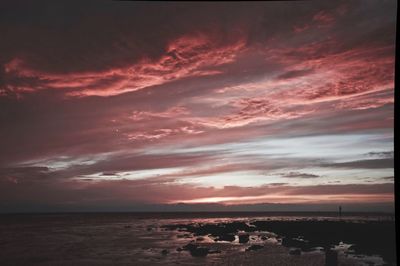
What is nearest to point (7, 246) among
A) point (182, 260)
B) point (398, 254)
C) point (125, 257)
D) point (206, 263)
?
point (125, 257)

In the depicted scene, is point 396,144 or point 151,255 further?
point 151,255

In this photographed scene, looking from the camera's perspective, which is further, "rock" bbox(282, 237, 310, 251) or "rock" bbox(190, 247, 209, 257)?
"rock" bbox(282, 237, 310, 251)

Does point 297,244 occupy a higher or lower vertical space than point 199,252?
higher

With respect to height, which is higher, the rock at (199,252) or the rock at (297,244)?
the rock at (297,244)

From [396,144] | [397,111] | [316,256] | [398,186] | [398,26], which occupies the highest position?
[398,26]

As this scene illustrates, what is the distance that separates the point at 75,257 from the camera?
13.7m

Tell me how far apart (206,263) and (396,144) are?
10.7m

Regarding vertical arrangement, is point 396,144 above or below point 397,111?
below

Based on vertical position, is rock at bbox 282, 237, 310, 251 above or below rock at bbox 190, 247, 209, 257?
above

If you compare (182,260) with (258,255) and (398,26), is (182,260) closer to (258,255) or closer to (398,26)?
(258,255)

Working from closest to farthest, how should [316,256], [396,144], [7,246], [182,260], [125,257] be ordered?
[396,144] < [316,256] < [182,260] < [125,257] < [7,246]

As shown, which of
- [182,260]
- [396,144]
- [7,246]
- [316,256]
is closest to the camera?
[396,144]

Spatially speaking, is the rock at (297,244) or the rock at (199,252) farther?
the rock at (297,244)

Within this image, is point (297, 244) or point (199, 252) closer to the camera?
point (199, 252)
